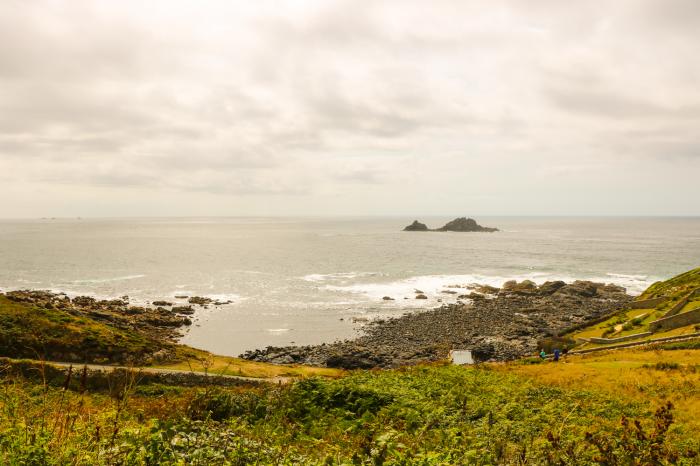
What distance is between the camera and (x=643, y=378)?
74.3 feet

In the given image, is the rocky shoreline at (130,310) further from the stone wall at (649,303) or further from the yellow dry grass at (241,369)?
the stone wall at (649,303)

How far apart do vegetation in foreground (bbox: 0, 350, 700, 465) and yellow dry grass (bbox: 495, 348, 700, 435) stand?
3.2 inches

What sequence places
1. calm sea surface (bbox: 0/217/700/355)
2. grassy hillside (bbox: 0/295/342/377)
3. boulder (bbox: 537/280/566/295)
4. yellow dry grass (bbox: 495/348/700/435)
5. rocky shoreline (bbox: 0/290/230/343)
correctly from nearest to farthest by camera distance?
yellow dry grass (bbox: 495/348/700/435), grassy hillside (bbox: 0/295/342/377), rocky shoreline (bbox: 0/290/230/343), calm sea surface (bbox: 0/217/700/355), boulder (bbox: 537/280/566/295)

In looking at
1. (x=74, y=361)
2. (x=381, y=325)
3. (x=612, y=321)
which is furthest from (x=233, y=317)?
(x=612, y=321)

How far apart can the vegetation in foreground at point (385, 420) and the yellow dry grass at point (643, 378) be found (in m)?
0.08

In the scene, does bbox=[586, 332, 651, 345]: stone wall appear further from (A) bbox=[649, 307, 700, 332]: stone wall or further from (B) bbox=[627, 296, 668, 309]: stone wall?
(B) bbox=[627, 296, 668, 309]: stone wall

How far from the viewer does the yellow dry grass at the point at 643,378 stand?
17953mm

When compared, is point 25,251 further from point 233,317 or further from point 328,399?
point 328,399

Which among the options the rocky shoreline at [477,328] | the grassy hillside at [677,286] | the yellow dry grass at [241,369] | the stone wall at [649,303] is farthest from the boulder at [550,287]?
the yellow dry grass at [241,369]

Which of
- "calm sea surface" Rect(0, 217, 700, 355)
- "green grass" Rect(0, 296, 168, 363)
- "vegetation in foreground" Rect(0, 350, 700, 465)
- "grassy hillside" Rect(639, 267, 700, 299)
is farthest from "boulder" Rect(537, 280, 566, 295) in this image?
"green grass" Rect(0, 296, 168, 363)

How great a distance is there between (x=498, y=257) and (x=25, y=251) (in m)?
152

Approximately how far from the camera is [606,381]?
73.3 ft

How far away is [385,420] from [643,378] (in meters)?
19.3

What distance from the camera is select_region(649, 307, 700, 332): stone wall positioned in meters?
39.6
